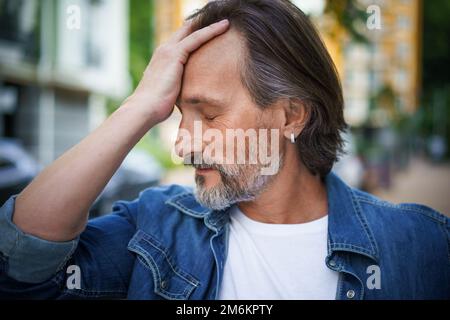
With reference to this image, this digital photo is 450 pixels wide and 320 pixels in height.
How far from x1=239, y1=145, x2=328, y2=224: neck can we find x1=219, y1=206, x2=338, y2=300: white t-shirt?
34 mm

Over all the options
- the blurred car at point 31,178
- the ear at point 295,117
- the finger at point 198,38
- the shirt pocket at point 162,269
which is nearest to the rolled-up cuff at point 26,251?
the shirt pocket at point 162,269

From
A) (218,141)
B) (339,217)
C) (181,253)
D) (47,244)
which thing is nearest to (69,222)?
(47,244)

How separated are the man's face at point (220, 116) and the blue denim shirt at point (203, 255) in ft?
0.37

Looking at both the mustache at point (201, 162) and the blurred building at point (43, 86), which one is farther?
the blurred building at point (43, 86)

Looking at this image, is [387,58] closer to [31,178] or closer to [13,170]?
[31,178]

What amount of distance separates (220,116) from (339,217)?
0.49 meters

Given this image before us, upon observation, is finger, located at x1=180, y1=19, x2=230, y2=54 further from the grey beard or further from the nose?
the grey beard

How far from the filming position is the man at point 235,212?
4.00 ft

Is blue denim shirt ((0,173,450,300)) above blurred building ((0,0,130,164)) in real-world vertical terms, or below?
below

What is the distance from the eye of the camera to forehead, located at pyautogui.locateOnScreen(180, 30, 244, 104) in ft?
4.51

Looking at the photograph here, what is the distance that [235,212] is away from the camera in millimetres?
1504

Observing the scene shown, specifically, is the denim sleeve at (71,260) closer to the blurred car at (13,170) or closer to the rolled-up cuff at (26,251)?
the rolled-up cuff at (26,251)

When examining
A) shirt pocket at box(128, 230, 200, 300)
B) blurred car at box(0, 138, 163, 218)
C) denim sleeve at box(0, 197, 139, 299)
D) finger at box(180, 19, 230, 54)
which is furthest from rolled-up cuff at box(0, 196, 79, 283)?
blurred car at box(0, 138, 163, 218)

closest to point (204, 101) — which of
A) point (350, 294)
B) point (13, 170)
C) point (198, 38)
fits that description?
point (198, 38)
